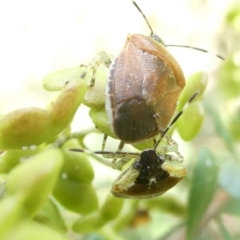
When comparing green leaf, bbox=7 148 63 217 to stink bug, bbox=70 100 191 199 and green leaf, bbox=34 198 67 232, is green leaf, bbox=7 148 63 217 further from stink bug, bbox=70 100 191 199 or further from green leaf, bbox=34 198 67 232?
stink bug, bbox=70 100 191 199

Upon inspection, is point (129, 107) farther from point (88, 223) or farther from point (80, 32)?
point (80, 32)

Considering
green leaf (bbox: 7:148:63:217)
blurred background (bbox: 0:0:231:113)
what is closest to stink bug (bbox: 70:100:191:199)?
green leaf (bbox: 7:148:63:217)

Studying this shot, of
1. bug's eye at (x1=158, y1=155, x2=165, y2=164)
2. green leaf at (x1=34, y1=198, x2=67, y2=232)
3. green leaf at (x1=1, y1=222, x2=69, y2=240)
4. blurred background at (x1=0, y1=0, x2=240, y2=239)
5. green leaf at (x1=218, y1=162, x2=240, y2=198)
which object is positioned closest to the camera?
green leaf at (x1=1, y1=222, x2=69, y2=240)

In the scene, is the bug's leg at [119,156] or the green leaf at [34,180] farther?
the bug's leg at [119,156]

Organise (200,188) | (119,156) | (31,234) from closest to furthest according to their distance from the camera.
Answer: (31,234) < (119,156) < (200,188)

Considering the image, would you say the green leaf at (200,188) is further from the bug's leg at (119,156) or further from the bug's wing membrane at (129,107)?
the bug's wing membrane at (129,107)

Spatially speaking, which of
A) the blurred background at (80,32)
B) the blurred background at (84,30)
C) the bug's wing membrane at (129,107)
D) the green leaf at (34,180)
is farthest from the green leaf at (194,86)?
the blurred background at (84,30)

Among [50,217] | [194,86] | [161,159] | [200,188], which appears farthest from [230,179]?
[50,217]
